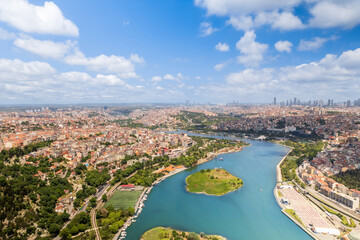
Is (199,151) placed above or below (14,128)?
below

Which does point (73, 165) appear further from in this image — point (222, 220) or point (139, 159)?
point (222, 220)

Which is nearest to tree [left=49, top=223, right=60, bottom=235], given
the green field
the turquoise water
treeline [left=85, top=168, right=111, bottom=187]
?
the green field

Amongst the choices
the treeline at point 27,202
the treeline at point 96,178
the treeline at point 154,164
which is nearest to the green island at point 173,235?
the treeline at point 27,202

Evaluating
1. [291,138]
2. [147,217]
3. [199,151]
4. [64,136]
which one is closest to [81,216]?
[147,217]

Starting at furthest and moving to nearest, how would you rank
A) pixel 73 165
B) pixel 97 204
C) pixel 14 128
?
pixel 14 128 < pixel 73 165 < pixel 97 204

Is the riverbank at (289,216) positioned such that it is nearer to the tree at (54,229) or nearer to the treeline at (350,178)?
the treeline at (350,178)

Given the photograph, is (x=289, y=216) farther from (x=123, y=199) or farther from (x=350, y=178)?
(x=123, y=199)
